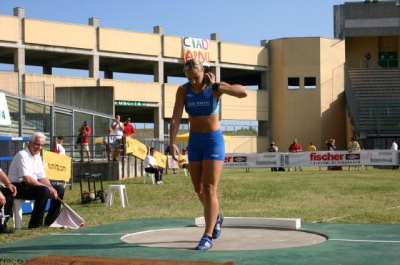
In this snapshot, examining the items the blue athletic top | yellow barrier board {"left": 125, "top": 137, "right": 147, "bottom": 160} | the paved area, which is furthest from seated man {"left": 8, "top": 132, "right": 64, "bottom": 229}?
yellow barrier board {"left": 125, "top": 137, "right": 147, "bottom": 160}

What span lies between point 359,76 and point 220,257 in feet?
167

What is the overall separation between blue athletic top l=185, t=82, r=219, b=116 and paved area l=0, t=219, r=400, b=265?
1582 millimetres

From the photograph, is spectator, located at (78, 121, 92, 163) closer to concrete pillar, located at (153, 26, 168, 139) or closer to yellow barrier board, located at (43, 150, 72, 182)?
yellow barrier board, located at (43, 150, 72, 182)

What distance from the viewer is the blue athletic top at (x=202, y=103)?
834cm

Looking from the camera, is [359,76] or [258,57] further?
[258,57]

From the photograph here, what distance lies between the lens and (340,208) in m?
16.2

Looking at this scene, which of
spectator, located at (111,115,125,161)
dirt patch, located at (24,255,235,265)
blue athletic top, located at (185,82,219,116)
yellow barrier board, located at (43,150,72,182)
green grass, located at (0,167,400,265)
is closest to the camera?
dirt patch, located at (24,255,235,265)

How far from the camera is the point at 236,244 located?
8.64m

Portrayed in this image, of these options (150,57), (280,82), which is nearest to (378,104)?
(280,82)

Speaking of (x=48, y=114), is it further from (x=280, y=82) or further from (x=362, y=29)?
(x=362, y=29)

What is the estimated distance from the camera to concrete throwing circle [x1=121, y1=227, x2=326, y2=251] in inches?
335

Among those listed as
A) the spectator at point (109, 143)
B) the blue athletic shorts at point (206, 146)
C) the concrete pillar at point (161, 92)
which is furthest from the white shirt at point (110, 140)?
the concrete pillar at point (161, 92)

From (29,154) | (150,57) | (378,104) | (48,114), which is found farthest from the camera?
(150,57)

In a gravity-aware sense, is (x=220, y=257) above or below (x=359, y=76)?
below
